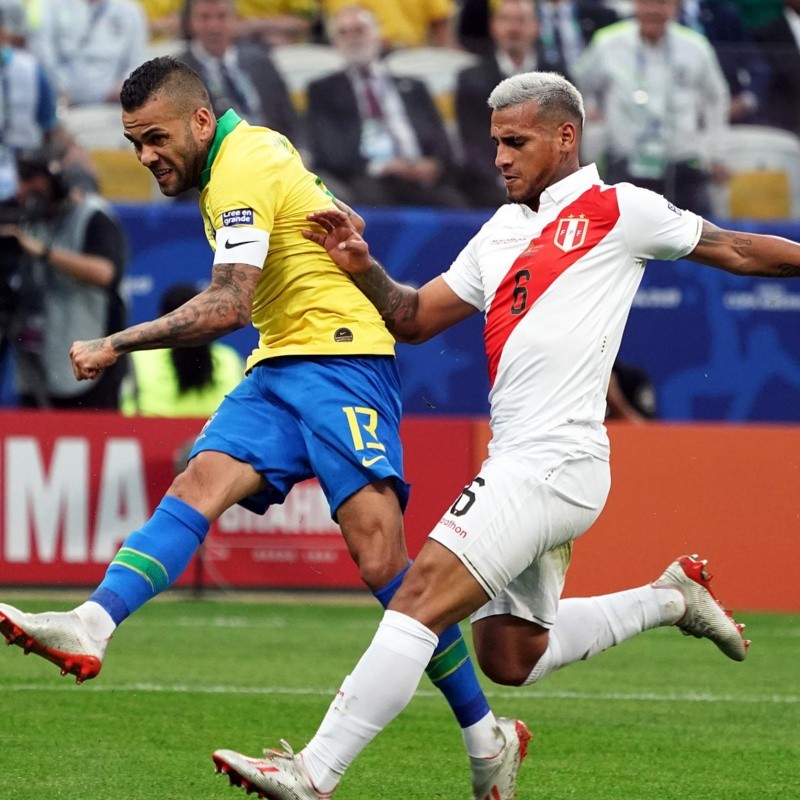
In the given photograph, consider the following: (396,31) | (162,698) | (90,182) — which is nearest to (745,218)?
(396,31)

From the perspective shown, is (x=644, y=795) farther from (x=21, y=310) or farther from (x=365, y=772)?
(x=21, y=310)

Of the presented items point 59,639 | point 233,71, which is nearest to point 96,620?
point 59,639

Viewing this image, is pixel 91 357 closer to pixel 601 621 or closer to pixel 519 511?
pixel 519 511

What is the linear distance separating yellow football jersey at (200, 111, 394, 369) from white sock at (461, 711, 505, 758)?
129 centimetres

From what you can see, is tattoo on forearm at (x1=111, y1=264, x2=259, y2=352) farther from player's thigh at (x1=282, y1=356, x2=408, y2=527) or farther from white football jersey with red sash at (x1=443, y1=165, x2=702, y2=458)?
white football jersey with red sash at (x1=443, y1=165, x2=702, y2=458)

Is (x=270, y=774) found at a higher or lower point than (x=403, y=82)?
lower

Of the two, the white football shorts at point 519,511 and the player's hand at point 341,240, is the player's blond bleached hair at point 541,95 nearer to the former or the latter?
the player's hand at point 341,240

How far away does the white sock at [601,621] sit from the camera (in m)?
5.77

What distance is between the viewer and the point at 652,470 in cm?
1156

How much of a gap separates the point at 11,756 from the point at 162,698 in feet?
5.19

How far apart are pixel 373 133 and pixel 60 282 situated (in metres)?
2.91

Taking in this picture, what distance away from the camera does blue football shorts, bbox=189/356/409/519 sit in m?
5.62

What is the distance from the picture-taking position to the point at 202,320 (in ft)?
17.6

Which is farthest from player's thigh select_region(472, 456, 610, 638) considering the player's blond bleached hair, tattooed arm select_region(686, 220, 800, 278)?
the player's blond bleached hair
